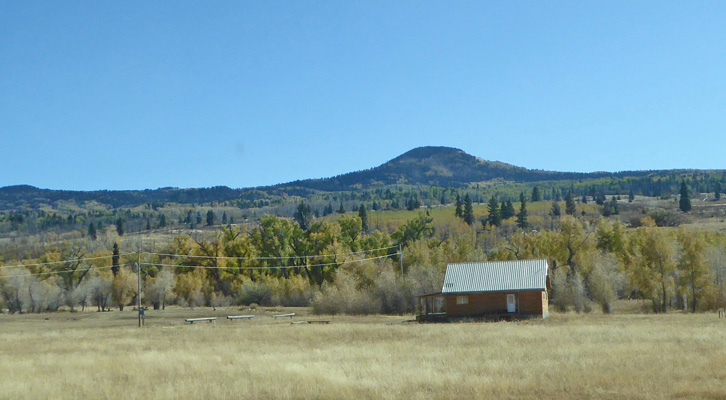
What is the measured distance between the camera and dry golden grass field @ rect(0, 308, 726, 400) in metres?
18.4

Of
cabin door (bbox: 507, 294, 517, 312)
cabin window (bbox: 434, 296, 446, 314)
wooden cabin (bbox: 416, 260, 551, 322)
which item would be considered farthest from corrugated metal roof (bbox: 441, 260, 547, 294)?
cabin window (bbox: 434, 296, 446, 314)

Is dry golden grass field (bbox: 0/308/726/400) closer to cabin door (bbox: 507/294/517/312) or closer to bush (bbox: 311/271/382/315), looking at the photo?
cabin door (bbox: 507/294/517/312)

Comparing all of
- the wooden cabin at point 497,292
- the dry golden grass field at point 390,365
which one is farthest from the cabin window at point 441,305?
the dry golden grass field at point 390,365

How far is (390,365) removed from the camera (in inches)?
928

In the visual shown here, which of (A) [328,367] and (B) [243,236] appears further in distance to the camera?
(B) [243,236]

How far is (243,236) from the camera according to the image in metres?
97.8

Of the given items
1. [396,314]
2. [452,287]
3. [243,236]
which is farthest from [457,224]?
[452,287]

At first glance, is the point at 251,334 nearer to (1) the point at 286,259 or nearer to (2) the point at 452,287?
(2) the point at 452,287

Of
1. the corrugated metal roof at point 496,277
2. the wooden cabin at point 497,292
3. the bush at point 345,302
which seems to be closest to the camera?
the wooden cabin at point 497,292

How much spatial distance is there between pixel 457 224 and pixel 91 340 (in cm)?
12301

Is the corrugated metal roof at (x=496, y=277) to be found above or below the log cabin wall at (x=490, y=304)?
above

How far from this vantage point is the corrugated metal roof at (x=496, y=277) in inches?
2085

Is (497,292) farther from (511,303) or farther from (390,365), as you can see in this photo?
(390,365)

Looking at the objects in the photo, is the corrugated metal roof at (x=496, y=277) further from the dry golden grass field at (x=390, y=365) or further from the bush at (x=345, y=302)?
the dry golden grass field at (x=390, y=365)
